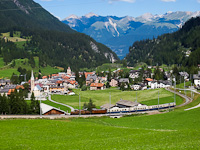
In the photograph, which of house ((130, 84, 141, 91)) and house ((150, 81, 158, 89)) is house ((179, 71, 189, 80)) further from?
house ((130, 84, 141, 91))

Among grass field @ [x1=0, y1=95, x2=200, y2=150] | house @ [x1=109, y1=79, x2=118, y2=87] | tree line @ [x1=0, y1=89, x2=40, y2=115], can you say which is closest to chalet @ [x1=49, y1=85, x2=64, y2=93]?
house @ [x1=109, y1=79, x2=118, y2=87]

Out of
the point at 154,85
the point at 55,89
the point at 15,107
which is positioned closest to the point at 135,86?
the point at 154,85

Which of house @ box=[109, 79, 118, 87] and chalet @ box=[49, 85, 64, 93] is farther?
house @ box=[109, 79, 118, 87]

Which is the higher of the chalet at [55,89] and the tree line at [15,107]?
the chalet at [55,89]

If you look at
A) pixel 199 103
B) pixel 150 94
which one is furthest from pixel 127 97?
pixel 199 103

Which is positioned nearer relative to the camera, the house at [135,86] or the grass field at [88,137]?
the grass field at [88,137]

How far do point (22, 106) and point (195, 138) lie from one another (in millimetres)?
65987

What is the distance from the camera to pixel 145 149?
23.2 meters

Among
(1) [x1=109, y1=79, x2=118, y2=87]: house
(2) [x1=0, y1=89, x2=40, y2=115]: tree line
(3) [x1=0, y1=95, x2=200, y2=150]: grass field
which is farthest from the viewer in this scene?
(1) [x1=109, y1=79, x2=118, y2=87]: house

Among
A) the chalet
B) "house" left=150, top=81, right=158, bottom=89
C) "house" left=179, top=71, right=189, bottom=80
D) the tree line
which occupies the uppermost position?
"house" left=179, top=71, right=189, bottom=80

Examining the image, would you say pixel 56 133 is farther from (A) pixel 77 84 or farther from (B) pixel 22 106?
(A) pixel 77 84

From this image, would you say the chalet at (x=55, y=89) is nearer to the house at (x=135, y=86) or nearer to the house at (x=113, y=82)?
the house at (x=113, y=82)

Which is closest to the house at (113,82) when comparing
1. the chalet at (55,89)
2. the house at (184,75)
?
the chalet at (55,89)

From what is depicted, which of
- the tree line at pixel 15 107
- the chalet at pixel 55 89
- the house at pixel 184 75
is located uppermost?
the house at pixel 184 75
